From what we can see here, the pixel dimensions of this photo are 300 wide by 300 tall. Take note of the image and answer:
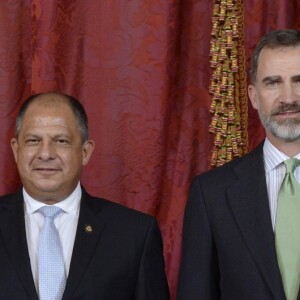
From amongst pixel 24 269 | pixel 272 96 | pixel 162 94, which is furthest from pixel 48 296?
pixel 162 94

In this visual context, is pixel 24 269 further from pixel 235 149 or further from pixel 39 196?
pixel 235 149

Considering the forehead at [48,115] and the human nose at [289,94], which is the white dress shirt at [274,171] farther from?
the forehead at [48,115]

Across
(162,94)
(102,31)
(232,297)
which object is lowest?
(232,297)

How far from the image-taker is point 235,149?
2.45 metres

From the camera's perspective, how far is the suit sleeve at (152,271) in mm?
2010

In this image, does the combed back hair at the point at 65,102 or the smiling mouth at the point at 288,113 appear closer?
the smiling mouth at the point at 288,113

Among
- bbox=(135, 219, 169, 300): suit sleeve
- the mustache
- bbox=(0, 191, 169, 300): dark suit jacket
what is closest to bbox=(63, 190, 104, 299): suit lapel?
bbox=(0, 191, 169, 300): dark suit jacket

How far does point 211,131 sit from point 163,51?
0.98 feet

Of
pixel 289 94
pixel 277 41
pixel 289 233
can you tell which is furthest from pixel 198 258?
pixel 277 41

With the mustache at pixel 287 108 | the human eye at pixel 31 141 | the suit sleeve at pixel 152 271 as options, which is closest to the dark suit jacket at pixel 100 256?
the suit sleeve at pixel 152 271

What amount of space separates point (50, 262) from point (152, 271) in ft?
0.82

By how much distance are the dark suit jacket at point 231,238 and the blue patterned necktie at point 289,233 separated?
0.02m

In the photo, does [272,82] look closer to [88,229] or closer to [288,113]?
[288,113]

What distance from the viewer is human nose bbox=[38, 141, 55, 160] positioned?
2.00 meters
